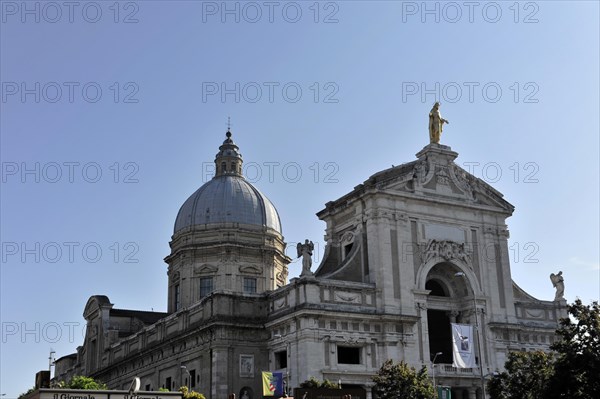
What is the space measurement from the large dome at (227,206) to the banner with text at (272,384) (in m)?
35.2

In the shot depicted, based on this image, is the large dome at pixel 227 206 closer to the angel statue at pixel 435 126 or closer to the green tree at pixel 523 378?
the angel statue at pixel 435 126

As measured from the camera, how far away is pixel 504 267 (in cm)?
6900

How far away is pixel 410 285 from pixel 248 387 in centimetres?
1468

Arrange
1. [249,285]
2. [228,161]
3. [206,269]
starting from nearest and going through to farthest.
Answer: [249,285]
[206,269]
[228,161]

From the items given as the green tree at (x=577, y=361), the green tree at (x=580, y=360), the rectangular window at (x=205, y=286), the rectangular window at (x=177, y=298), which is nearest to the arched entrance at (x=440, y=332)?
the green tree at (x=577, y=361)

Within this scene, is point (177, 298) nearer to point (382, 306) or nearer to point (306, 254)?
point (306, 254)

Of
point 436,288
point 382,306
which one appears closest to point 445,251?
point 436,288

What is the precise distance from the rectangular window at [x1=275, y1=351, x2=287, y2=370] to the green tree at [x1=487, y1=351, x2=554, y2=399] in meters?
17.6

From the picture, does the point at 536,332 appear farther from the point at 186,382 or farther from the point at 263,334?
the point at 186,382

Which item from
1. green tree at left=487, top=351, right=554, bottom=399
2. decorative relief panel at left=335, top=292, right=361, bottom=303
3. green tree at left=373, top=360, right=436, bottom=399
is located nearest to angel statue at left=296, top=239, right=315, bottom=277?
decorative relief panel at left=335, top=292, right=361, bottom=303

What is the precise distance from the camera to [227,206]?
8919 cm

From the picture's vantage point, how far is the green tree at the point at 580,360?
132 ft

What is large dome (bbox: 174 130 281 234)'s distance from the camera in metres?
88.9

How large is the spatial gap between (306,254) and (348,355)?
8.10 metres
